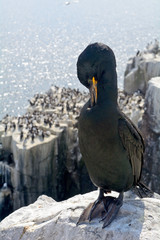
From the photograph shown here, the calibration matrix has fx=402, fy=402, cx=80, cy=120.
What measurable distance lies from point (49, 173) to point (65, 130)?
6.64ft

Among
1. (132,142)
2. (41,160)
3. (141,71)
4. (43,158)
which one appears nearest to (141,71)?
(141,71)

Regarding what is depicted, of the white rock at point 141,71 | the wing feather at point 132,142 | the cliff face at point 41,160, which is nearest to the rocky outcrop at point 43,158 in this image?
the cliff face at point 41,160

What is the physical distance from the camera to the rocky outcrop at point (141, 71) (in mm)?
21859

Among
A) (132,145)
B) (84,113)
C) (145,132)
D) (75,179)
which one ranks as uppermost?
(84,113)

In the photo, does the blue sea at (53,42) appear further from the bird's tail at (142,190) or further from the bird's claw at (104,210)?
the bird's claw at (104,210)

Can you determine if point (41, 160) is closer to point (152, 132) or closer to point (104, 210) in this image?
point (152, 132)

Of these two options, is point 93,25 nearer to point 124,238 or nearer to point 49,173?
point 49,173

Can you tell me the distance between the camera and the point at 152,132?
12.7 meters

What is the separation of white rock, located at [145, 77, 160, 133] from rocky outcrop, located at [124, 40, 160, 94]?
9.07 meters

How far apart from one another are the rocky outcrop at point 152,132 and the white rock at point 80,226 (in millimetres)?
6853

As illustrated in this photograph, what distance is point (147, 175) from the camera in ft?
44.3

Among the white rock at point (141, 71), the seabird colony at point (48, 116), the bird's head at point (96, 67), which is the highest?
the bird's head at point (96, 67)

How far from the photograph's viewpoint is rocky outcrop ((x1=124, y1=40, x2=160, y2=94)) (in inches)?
861

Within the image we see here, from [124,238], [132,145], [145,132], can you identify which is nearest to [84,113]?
[132,145]
